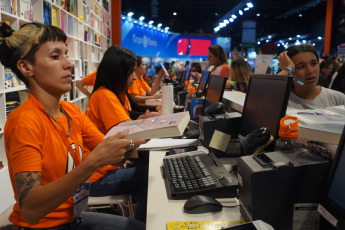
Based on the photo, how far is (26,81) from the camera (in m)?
1.31

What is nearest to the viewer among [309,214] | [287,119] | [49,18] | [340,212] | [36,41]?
[340,212]

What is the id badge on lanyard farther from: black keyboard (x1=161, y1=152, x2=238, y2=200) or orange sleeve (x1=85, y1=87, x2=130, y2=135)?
orange sleeve (x1=85, y1=87, x2=130, y2=135)

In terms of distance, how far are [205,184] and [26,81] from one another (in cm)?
87

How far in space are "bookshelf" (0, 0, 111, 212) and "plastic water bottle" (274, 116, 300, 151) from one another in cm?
243

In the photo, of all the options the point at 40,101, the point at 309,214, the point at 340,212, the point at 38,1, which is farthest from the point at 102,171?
the point at 38,1

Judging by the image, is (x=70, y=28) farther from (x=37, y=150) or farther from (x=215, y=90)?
(x=37, y=150)

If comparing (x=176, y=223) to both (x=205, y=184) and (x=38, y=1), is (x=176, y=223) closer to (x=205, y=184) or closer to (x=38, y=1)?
(x=205, y=184)

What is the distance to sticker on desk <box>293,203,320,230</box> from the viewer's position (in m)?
0.92

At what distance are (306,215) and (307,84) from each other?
1692mm

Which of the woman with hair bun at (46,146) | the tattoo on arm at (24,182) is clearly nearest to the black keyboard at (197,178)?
the woman with hair bun at (46,146)

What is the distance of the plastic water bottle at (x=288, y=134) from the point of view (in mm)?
1064

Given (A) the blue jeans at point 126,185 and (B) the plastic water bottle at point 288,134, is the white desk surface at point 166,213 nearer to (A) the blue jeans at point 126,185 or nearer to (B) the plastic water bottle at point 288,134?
(B) the plastic water bottle at point 288,134

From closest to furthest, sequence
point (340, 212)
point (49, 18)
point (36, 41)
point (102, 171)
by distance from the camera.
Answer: point (340, 212)
point (36, 41)
point (102, 171)
point (49, 18)

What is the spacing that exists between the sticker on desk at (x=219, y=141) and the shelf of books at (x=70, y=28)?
4.41ft
